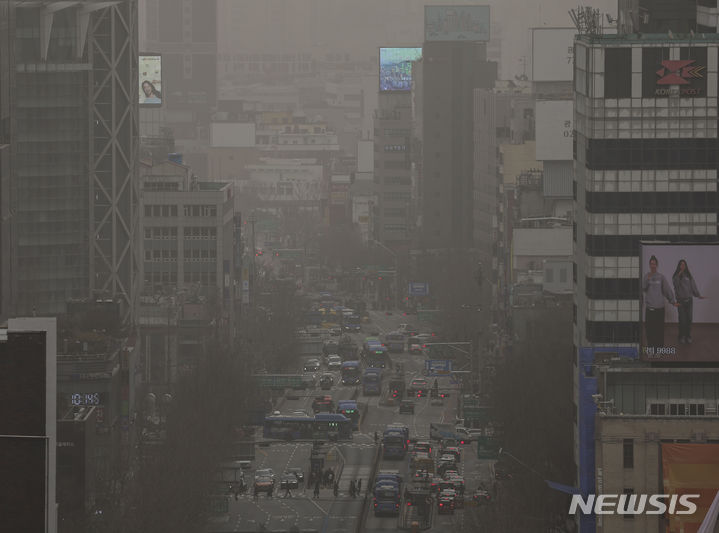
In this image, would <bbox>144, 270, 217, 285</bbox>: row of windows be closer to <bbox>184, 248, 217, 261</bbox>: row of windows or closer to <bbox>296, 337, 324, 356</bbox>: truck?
<bbox>184, 248, 217, 261</bbox>: row of windows

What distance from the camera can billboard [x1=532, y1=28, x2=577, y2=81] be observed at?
163 meters

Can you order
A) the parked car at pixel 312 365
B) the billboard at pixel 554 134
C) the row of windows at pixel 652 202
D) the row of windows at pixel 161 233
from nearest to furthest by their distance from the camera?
the row of windows at pixel 652 202, the parked car at pixel 312 365, the billboard at pixel 554 134, the row of windows at pixel 161 233

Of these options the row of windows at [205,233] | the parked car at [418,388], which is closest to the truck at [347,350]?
the row of windows at [205,233]

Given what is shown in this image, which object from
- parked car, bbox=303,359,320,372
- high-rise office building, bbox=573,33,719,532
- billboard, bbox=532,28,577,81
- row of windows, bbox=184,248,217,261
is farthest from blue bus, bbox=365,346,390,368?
high-rise office building, bbox=573,33,719,532

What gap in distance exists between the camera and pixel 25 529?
117 feet

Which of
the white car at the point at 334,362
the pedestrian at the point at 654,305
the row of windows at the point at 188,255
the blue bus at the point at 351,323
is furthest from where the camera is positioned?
the blue bus at the point at 351,323

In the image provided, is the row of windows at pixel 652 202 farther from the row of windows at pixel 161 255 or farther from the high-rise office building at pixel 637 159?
the row of windows at pixel 161 255

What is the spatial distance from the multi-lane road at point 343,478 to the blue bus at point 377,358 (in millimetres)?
7438

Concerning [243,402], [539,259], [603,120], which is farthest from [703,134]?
[539,259]

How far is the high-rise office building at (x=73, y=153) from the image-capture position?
13438cm

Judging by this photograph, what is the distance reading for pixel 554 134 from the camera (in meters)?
153

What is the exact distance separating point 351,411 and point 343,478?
1810 cm

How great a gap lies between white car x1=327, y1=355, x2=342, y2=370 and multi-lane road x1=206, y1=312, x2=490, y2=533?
7.67 metres

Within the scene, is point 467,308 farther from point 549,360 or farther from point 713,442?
point 713,442
